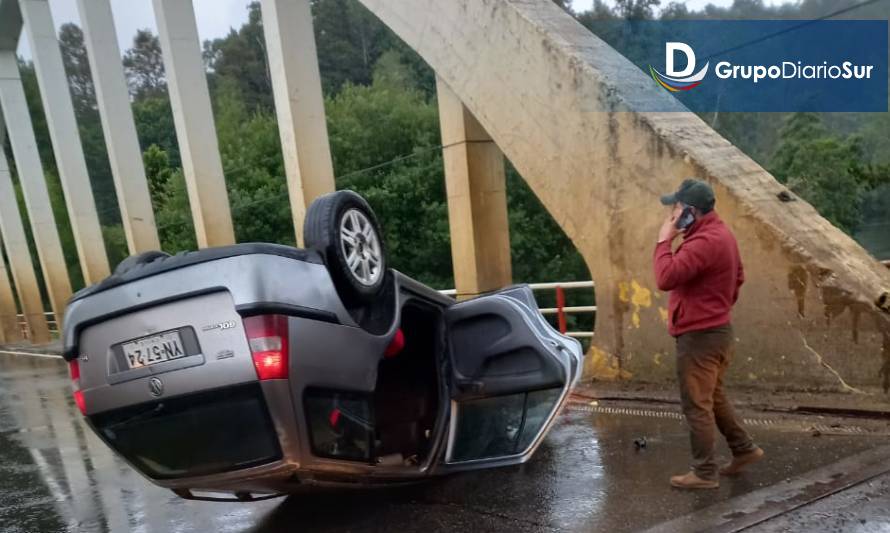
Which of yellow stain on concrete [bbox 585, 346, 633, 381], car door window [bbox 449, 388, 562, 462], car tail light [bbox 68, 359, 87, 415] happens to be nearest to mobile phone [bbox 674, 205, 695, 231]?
car door window [bbox 449, 388, 562, 462]

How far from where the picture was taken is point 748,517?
345 cm

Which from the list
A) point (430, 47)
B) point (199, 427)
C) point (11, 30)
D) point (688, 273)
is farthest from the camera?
point (11, 30)

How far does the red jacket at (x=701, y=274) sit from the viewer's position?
3.75 metres

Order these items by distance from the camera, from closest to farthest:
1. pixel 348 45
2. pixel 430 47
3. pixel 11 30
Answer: pixel 430 47 < pixel 11 30 < pixel 348 45

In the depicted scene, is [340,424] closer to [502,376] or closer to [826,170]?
[502,376]

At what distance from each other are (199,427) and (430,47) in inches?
231

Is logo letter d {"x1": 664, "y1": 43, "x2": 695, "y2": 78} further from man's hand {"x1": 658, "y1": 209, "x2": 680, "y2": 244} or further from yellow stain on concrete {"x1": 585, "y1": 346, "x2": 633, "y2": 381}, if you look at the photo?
man's hand {"x1": 658, "y1": 209, "x2": 680, "y2": 244}

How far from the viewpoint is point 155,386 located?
3.29 m

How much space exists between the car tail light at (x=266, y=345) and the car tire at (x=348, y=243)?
19.4 inches

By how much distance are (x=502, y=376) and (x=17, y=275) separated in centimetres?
2764

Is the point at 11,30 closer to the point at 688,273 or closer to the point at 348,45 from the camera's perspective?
the point at 348,45

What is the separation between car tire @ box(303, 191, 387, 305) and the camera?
11.7 feet

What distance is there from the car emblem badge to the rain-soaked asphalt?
1.32m

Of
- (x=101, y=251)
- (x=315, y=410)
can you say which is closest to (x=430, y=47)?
(x=315, y=410)
